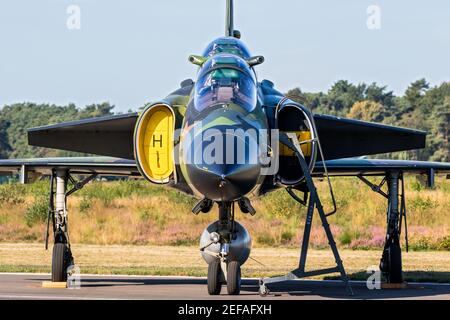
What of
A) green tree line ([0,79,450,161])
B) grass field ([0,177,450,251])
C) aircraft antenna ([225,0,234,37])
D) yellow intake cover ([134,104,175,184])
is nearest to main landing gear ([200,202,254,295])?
yellow intake cover ([134,104,175,184])

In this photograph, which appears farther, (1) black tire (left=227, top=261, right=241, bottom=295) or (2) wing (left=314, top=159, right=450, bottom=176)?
(2) wing (left=314, top=159, right=450, bottom=176)

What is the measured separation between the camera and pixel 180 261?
26062mm

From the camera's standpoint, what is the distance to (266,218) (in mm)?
33812

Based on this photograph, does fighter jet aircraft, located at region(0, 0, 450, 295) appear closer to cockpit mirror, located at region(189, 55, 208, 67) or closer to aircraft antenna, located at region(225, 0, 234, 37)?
cockpit mirror, located at region(189, 55, 208, 67)

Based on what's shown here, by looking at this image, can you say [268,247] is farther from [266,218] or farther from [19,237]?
[19,237]

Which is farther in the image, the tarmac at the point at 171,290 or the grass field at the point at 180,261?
the grass field at the point at 180,261

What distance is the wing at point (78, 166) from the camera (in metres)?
19.2

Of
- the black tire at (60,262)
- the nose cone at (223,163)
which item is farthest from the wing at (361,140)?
the black tire at (60,262)

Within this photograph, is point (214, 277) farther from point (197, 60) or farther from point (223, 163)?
point (197, 60)

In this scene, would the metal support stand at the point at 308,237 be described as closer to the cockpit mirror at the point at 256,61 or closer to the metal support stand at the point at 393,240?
the cockpit mirror at the point at 256,61

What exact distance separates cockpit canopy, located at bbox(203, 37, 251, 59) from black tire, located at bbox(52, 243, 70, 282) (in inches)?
180

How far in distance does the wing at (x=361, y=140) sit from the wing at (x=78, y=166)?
342 centimetres

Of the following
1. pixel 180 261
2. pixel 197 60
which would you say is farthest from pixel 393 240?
pixel 180 261

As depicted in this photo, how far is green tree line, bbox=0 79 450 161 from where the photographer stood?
81.1 meters
